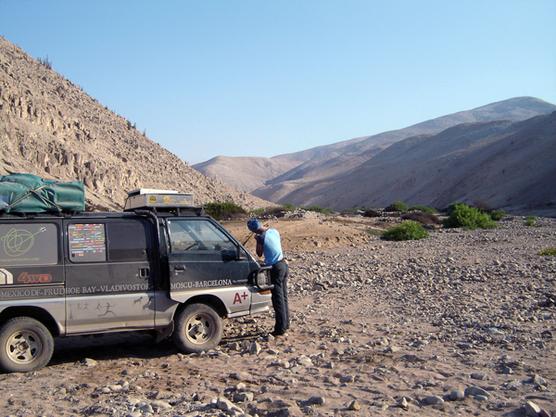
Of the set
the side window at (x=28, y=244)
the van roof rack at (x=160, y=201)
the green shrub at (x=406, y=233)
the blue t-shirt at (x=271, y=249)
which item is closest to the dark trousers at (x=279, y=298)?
the blue t-shirt at (x=271, y=249)

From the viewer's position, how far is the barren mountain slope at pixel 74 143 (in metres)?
38.8

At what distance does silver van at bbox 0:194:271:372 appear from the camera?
22.8 ft

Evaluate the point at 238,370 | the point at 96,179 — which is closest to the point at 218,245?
the point at 238,370

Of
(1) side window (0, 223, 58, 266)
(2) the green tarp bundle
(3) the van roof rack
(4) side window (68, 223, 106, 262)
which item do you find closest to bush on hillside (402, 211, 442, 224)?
(3) the van roof rack

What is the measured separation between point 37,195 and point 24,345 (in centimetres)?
183

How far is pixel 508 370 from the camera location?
21.4 feet

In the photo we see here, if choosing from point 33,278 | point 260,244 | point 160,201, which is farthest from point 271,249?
point 33,278

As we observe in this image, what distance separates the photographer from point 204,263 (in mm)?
7898

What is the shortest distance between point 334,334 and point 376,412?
3.20m

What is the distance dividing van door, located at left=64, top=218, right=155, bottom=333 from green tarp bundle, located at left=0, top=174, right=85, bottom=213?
0.88ft

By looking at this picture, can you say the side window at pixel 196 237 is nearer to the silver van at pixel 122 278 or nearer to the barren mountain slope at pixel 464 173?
the silver van at pixel 122 278

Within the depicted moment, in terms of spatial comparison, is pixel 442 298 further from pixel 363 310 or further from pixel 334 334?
pixel 334 334

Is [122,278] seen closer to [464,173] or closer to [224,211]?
[224,211]

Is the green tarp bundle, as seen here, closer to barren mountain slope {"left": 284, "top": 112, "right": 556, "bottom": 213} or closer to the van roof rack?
the van roof rack
